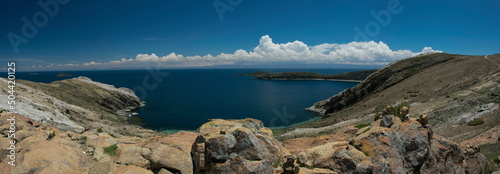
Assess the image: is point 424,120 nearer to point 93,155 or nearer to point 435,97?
point 93,155

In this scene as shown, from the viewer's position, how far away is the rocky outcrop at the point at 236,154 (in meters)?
13.0

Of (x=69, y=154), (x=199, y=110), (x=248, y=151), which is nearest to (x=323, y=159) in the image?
(x=248, y=151)

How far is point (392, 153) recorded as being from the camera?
1407 cm

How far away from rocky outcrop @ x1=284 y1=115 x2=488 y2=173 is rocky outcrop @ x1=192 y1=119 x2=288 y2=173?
6.68ft

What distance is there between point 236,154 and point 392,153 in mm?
9195

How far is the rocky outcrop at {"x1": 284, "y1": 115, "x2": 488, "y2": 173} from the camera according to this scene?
1355 centimetres

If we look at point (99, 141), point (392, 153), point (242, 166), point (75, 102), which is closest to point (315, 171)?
point (242, 166)

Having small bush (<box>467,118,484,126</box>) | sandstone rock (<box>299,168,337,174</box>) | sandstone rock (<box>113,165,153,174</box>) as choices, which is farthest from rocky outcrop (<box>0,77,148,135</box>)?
small bush (<box>467,118,484,126</box>)

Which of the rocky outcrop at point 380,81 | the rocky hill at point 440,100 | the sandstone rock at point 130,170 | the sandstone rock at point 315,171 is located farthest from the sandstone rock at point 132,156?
the rocky outcrop at point 380,81

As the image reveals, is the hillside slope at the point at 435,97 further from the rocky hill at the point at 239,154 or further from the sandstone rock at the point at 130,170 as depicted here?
the sandstone rock at the point at 130,170

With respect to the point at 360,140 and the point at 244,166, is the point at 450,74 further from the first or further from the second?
the point at 244,166

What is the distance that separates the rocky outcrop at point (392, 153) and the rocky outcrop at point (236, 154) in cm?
204

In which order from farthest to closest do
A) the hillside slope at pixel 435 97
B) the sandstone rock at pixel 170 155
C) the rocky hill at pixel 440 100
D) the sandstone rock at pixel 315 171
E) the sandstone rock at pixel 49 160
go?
1. the hillside slope at pixel 435 97
2. the rocky hill at pixel 440 100
3. the sandstone rock at pixel 170 155
4. the sandstone rock at pixel 315 171
5. the sandstone rock at pixel 49 160

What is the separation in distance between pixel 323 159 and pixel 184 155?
851 centimetres
